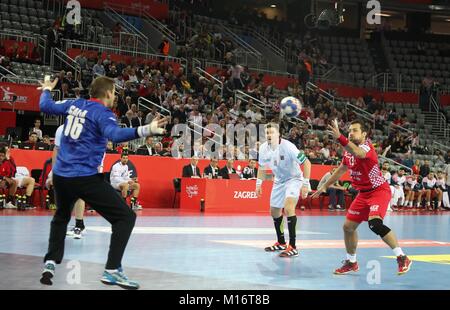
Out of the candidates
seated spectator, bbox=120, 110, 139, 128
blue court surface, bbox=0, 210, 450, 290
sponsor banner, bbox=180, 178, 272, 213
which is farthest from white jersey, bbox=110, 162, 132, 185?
seated spectator, bbox=120, 110, 139, 128

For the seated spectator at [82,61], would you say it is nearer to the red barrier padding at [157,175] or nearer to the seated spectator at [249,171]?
the red barrier padding at [157,175]

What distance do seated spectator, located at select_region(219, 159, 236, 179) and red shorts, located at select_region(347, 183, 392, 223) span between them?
13.6 meters

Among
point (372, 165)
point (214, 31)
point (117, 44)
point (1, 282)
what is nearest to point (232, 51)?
point (214, 31)

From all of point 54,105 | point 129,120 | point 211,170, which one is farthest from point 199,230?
point 129,120

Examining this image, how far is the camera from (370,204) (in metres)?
9.34

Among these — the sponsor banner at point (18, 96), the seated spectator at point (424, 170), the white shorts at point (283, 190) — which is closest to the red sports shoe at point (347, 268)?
the white shorts at point (283, 190)

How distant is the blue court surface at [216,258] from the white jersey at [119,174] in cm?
285

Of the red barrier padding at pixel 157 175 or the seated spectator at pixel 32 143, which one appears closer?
the seated spectator at pixel 32 143

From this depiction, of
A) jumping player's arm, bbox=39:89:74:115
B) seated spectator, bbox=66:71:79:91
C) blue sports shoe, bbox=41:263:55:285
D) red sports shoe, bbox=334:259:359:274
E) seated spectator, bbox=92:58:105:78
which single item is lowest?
red sports shoe, bbox=334:259:359:274

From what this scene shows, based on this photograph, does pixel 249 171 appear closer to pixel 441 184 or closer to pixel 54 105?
pixel 441 184

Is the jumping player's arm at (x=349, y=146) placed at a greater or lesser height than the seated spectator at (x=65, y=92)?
lesser

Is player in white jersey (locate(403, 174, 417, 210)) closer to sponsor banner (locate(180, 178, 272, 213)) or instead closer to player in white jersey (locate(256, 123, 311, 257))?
sponsor banner (locate(180, 178, 272, 213))

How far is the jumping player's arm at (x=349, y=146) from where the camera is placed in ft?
28.2

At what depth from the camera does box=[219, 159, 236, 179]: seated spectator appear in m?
23.0
